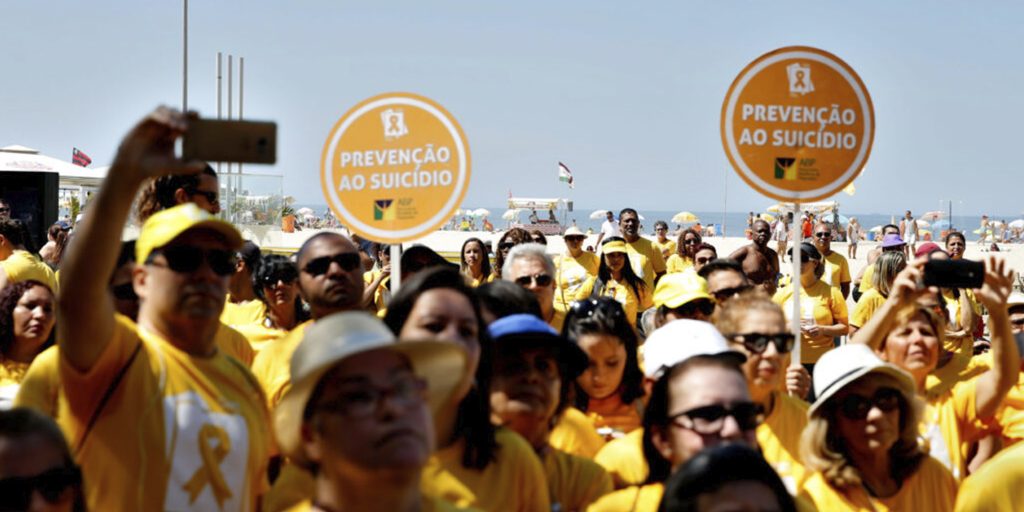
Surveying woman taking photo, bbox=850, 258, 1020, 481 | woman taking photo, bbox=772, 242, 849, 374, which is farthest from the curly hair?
woman taking photo, bbox=772, 242, 849, 374

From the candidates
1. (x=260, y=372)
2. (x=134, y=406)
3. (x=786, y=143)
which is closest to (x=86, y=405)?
(x=134, y=406)

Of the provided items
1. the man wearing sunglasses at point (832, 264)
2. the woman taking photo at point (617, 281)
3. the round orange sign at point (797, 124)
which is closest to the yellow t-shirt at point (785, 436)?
the round orange sign at point (797, 124)

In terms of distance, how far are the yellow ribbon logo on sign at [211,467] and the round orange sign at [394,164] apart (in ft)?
9.39

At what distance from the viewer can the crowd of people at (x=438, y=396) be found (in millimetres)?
2861

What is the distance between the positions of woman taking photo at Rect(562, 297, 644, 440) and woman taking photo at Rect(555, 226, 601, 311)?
511 cm

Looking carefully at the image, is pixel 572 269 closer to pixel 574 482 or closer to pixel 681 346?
pixel 681 346

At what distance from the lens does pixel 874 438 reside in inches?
169

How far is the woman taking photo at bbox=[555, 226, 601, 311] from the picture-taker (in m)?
11.1

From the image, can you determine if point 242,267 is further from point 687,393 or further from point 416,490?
point 416,490

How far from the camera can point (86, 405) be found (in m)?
3.44

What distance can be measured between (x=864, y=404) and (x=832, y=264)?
8.55m

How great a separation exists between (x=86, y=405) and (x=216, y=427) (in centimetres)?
38

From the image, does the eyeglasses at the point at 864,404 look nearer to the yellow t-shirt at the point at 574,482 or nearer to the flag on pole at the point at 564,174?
the yellow t-shirt at the point at 574,482

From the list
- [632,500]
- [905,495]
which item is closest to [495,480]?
[632,500]
